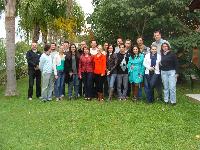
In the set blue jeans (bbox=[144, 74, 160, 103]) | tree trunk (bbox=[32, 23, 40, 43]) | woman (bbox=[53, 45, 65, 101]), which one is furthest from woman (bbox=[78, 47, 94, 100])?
tree trunk (bbox=[32, 23, 40, 43])

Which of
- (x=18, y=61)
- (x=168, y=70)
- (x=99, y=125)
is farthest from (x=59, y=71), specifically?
(x=18, y=61)

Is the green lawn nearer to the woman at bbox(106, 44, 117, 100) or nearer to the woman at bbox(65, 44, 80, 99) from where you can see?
the woman at bbox(106, 44, 117, 100)

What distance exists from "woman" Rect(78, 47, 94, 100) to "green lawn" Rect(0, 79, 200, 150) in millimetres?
476

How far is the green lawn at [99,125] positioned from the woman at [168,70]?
0.40 m

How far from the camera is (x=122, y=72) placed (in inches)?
560

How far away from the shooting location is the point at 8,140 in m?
9.56

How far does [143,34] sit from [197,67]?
2.61 metres

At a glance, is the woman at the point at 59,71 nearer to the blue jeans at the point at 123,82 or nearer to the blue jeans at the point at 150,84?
the blue jeans at the point at 123,82

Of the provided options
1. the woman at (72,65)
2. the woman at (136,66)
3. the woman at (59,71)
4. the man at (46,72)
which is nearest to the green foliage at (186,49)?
the woman at (136,66)

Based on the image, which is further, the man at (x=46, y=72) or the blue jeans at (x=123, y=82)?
the man at (x=46, y=72)

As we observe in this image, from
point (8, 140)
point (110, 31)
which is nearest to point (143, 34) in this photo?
point (110, 31)

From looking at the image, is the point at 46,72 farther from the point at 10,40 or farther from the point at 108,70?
the point at 10,40

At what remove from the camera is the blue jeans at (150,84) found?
13617mm

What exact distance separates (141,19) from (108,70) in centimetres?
474
